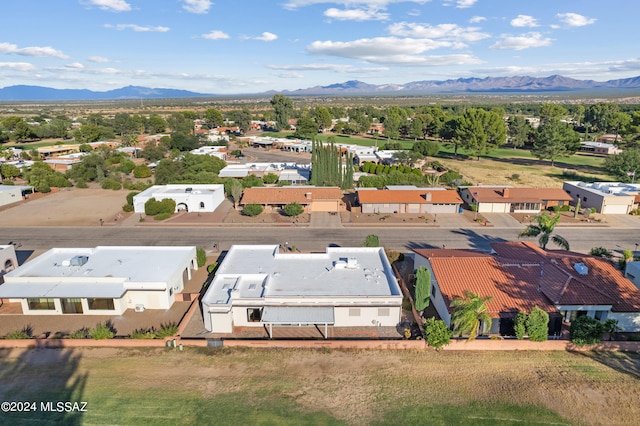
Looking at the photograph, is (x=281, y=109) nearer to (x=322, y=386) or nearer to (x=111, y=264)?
(x=111, y=264)

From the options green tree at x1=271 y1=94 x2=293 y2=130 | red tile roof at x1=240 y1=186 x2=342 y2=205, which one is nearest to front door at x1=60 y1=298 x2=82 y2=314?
red tile roof at x1=240 y1=186 x2=342 y2=205

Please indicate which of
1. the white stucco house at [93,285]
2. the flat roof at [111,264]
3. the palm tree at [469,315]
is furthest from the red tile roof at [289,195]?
the palm tree at [469,315]

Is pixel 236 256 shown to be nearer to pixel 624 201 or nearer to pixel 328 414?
Answer: pixel 328 414

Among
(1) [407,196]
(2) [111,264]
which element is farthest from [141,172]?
(1) [407,196]

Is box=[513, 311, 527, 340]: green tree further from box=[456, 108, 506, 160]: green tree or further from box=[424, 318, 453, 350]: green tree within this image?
box=[456, 108, 506, 160]: green tree

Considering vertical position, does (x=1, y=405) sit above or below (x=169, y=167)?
below

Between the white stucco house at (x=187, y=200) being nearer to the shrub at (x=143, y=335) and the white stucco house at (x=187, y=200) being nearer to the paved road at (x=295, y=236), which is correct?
the paved road at (x=295, y=236)

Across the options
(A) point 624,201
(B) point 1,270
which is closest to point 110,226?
(B) point 1,270
